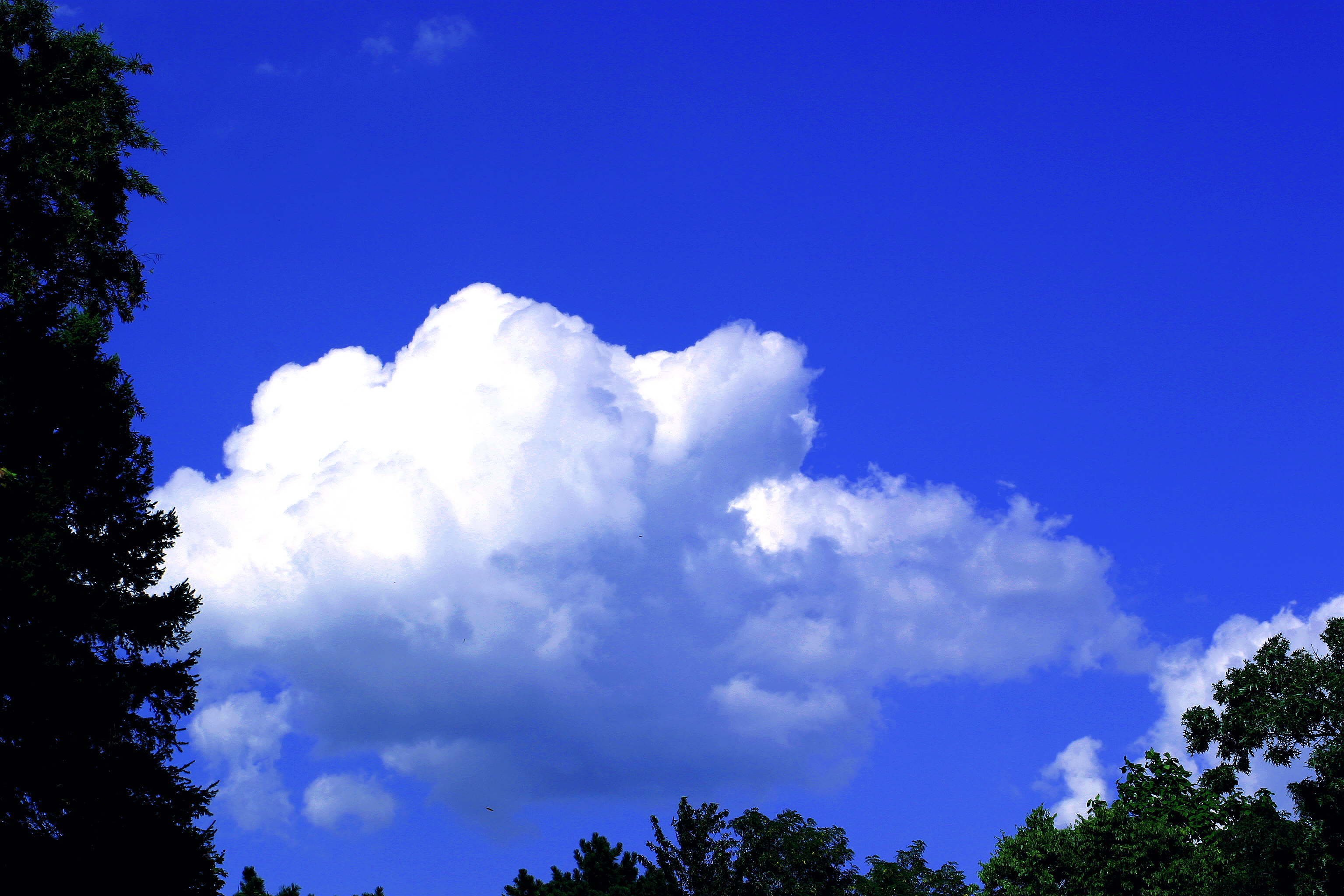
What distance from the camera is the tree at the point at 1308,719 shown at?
34.4 meters

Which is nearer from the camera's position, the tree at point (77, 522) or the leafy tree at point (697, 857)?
the tree at point (77, 522)

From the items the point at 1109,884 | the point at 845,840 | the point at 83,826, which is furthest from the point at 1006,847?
the point at 83,826

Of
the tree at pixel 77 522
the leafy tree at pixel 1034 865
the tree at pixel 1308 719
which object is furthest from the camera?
the leafy tree at pixel 1034 865

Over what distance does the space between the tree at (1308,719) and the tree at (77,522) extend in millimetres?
32026

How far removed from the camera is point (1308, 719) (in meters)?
35.5

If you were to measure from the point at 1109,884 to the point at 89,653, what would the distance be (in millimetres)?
36505

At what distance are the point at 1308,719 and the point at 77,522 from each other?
3599 centimetres

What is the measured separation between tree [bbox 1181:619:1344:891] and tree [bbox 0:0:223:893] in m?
32.0

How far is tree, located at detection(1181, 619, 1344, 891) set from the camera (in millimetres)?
34375

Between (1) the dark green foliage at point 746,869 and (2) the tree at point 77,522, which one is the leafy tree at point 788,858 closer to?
(1) the dark green foliage at point 746,869

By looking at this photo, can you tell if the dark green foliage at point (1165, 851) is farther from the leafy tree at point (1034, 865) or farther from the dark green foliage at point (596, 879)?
the dark green foliage at point (596, 879)

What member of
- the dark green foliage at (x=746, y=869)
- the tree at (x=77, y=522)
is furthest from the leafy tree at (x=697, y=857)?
the tree at (x=77, y=522)

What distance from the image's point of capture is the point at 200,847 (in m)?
25.4

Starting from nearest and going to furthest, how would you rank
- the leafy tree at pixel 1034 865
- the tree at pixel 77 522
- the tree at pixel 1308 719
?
the tree at pixel 77 522 → the tree at pixel 1308 719 → the leafy tree at pixel 1034 865
